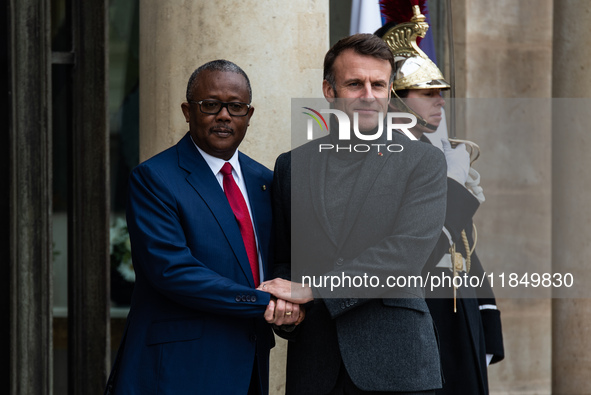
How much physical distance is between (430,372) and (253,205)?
915mm

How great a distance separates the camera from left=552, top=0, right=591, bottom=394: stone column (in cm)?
603

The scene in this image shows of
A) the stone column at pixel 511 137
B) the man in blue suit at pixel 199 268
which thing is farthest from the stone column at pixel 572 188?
the man in blue suit at pixel 199 268

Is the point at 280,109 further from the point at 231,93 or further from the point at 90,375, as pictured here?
the point at 90,375

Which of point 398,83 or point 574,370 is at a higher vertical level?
point 398,83

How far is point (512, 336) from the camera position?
681 centimetres

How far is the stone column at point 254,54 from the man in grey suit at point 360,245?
99 cm

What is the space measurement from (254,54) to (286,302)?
1624 mm

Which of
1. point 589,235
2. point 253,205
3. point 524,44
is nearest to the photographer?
point 253,205

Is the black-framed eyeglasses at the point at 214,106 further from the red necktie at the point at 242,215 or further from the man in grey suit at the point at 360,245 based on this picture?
the man in grey suit at the point at 360,245

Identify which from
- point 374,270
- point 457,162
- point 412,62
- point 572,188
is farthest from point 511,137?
point 374,270

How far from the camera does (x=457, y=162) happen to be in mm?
4574

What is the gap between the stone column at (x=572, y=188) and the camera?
19.8 ft

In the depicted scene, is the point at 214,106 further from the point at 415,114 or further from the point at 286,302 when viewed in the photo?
the point at 415,114

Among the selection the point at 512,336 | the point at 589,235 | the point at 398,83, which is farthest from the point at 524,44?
the point at 398,83
